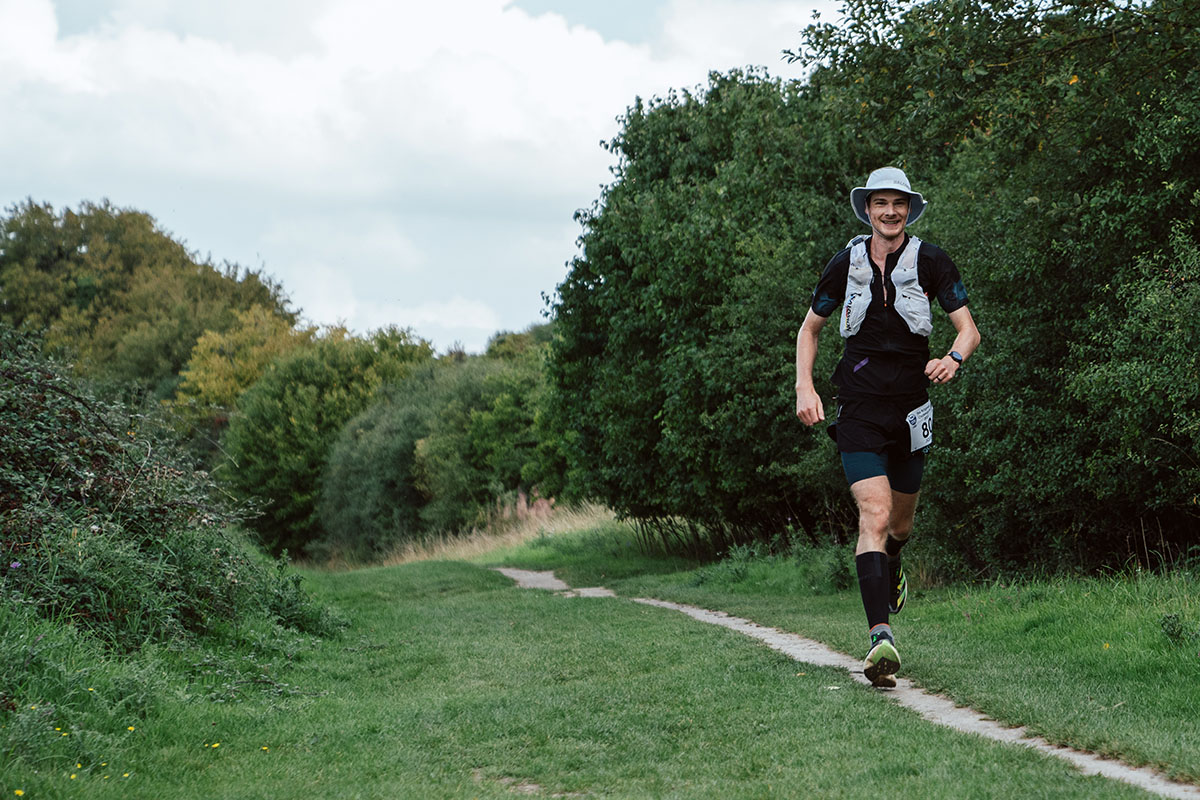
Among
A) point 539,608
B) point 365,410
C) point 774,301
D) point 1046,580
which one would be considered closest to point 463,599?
point 539,608

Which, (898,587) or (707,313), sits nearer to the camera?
(898,587)

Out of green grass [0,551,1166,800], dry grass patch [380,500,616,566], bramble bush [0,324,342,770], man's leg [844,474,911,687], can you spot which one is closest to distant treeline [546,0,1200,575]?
man's leg [844,474,911,687]

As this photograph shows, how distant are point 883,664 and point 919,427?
1.35 meters

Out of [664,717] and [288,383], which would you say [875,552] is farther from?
[288,383]

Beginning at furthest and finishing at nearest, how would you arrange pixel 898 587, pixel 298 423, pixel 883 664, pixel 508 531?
pixel 298 423, pixel 508 531, pixel 898 587, pixel 883 664

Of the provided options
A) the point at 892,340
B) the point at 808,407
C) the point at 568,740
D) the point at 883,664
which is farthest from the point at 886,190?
the point at 568,740

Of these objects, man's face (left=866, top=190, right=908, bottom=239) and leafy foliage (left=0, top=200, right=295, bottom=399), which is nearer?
man's face (left=866, top=190, right=908, bottom=239)

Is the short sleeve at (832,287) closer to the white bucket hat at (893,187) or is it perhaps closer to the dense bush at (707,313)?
the white bucket hat at (893,187)

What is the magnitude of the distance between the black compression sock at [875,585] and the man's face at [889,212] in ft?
5.96

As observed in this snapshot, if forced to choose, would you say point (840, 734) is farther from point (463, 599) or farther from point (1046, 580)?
point (463, 599)

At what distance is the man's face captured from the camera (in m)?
6.64

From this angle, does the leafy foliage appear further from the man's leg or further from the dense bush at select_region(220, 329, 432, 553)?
the man's leg

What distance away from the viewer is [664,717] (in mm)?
5836

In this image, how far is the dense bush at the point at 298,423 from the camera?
167 ft
